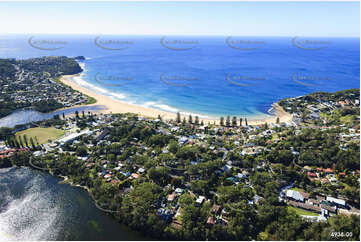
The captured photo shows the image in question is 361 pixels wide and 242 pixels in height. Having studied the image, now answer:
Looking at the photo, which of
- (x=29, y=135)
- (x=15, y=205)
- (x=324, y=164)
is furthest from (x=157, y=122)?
(x=324, y=164)

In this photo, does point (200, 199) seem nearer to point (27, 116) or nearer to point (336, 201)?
point (336, 201)

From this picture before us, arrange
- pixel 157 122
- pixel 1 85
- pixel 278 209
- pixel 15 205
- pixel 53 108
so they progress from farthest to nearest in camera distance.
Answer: pixel 1 85 < pixel 53 108 < pixel 157 122 < pixel 15 205 < pixel 278 209

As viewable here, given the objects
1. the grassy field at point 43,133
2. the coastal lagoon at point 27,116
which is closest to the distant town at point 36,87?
the coastal lagoon at point 27,116

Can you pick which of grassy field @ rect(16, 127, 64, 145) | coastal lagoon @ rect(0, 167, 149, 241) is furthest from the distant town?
coastal lagoon @ rect(0, 167, 149, 241)

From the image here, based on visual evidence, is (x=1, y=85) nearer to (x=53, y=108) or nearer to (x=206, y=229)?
(x=53, y=108)

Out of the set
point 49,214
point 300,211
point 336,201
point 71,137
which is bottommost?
point 49,214

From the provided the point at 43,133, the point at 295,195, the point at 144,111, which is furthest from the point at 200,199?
the point at 144,111
